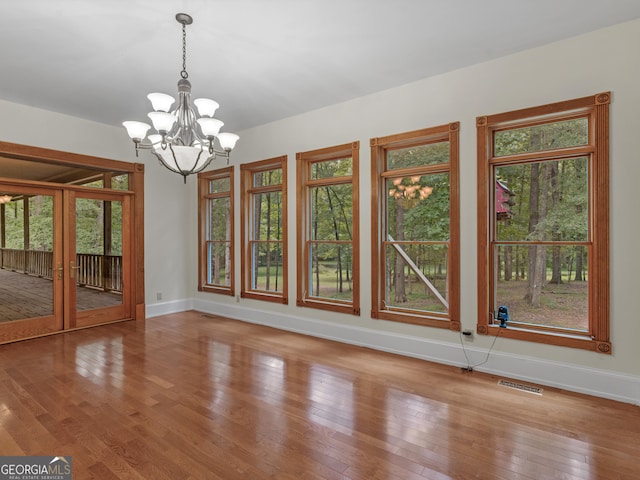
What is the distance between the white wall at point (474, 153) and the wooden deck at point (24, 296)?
327cm

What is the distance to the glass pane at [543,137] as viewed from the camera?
3.27m

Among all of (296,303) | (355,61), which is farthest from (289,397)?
(355,61)

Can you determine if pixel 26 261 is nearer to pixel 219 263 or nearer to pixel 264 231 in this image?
pixel 219 263

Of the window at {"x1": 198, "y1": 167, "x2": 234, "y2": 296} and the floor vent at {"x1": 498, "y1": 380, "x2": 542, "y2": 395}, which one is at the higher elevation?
the window at {"x1": 198, "y1": 167, "x2": 234, "y2": 296}

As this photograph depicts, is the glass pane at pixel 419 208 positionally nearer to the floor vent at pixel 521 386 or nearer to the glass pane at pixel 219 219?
the floor vent at pixel 521 386

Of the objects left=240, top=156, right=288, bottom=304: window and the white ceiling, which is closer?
the white ceiling

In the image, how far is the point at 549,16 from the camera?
2883 millimetres

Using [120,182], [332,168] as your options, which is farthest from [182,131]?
[120,182]

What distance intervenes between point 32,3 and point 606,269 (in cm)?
507

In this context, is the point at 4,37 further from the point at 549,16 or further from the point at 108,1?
the point at 549,16

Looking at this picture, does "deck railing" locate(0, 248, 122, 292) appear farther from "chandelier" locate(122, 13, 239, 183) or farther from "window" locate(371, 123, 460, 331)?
"window" locate(371, 123, 460, 331)

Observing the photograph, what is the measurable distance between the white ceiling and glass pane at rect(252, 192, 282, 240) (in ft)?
5.38

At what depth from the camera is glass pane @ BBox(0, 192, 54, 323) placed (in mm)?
4707

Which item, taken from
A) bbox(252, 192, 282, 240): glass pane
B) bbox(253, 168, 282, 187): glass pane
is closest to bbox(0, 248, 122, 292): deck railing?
bbox(252, 192, 282, 240): glass pane
